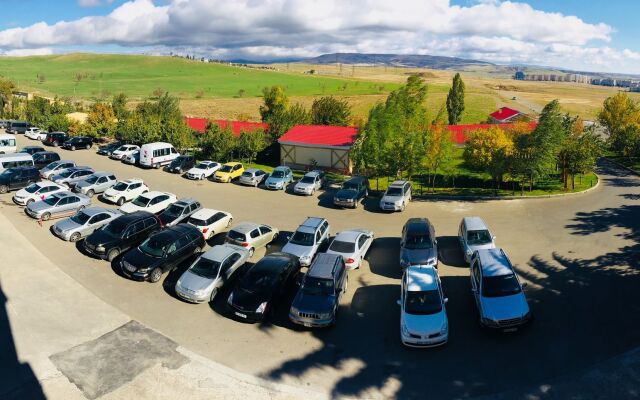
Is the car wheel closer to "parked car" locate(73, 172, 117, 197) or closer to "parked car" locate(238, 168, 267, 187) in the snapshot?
"parked car" locate(73, 172, 117, 197)

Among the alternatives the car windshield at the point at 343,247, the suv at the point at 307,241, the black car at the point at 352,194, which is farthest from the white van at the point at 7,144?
the car windshield at the point at 343,247

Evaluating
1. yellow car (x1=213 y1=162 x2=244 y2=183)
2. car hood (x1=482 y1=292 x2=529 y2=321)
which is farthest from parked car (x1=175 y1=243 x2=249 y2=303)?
yellow car (x1=213 y1=162 x2=244 y2=183)

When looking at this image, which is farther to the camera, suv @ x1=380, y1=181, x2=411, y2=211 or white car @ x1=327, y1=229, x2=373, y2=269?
suv @ x1=380, y1=181, x2=411, y2=211

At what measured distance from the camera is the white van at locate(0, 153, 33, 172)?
3033 centimetres

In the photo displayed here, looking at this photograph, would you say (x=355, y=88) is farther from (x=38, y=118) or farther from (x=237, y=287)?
(x=237, y=287)

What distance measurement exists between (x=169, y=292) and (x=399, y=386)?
9.46 meters

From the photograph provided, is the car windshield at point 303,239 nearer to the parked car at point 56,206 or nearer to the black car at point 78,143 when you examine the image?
the parked car at point 56,206

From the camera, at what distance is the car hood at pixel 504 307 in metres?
13.3

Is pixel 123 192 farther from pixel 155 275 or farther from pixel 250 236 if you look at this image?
pixel 155 275

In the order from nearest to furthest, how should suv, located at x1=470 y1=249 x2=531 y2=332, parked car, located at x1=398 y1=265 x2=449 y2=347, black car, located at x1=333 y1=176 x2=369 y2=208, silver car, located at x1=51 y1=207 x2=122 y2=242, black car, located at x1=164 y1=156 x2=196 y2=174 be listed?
parked car, located at x1=398 y1=265 x2=449 y2=347, suv, located at x1=470 y1=249 x2=531 y2=332, silver car, located at x1=51 y1=207 x2=122 y2=242, black car, located at x1=333 y1=176 x2=369 y2=208, black car, located at x1=164 y1=156 x2=196 y2=174

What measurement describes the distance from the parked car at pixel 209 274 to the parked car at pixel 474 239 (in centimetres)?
999

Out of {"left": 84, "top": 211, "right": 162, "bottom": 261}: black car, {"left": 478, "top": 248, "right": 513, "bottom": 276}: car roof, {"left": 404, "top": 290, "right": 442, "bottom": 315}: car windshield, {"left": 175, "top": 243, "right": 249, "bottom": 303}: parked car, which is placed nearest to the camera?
{"left": 404, "top": 290, "right": 442, "bottom": 315}: car windshield

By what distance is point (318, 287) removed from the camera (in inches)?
577

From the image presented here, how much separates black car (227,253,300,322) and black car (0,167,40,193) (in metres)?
22.0
